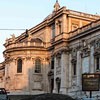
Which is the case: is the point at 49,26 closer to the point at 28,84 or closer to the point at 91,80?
the point at 28,84

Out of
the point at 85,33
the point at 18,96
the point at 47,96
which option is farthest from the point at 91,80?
the point at 18,96

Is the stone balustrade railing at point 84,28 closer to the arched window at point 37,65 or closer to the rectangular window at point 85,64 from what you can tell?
the rectangular window at point 85,64

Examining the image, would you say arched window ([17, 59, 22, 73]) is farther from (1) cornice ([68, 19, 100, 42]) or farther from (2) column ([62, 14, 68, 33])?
(1) cornice ([68, 19, 100, 42])

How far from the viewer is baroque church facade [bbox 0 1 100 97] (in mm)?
56125

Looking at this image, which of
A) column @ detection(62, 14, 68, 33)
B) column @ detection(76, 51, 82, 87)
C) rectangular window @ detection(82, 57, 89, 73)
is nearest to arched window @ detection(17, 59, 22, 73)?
column @ detection(62, 14, 68, 33)

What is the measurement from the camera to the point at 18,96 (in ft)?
217

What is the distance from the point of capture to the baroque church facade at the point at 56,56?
56125mm

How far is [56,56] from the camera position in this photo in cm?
6406

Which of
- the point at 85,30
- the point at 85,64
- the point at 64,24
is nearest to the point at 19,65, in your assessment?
the point at 64,24

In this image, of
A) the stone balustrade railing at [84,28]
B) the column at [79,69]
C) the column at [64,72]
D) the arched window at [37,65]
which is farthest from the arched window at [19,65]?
the column at [79,69]

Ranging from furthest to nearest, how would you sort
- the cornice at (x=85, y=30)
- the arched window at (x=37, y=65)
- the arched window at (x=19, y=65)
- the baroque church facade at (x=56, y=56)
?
1. the arched window at (x=19, y=65)
2. the arched window at (x=37, y=65)
3. the baroque church facade at (x=56, y=56)
4. the cornice at (x=85, y=30)

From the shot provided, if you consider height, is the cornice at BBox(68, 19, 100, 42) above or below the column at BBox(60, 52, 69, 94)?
above

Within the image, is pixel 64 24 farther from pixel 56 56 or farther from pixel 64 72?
pixel 64 72

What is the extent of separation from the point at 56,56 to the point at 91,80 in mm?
26455
